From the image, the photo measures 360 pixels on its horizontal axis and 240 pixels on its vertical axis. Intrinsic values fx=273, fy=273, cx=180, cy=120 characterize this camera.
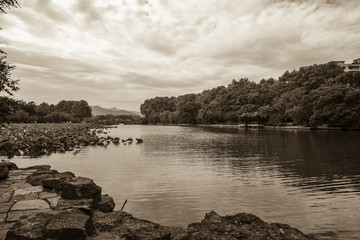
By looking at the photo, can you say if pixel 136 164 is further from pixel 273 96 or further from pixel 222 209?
pixel 273 96

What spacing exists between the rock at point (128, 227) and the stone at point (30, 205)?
145 centimetres

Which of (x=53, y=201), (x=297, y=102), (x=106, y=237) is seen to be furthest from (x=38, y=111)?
(x=106, y=237)

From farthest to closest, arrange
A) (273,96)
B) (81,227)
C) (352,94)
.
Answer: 1. (273,96)
2. (352,94)
3. (81,227)

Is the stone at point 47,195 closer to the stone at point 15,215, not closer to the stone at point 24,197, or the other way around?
the stone at point 24,197

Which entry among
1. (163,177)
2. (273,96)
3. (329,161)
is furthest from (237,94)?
(163,177)

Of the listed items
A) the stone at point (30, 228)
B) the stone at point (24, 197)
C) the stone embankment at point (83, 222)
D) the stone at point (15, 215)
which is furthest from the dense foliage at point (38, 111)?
the stone at point (30, 228)

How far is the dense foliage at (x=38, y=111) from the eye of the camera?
11.0m

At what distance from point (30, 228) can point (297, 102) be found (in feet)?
270

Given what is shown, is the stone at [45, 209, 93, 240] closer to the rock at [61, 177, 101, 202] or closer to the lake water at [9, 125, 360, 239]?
the rock at [61, 177, 101, 202]

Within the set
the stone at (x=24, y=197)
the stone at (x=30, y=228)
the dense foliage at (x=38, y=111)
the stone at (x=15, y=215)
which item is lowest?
the stone at (x=15, y=215)

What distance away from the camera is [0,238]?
5.12 meters

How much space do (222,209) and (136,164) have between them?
12322mm

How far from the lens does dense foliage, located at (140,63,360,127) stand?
208 ft

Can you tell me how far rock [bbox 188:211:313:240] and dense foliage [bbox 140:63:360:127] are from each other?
64.5 metres
